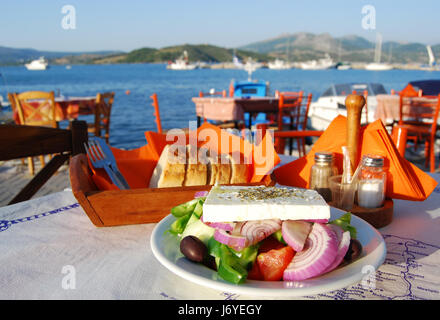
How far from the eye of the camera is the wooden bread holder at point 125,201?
921 millimetres

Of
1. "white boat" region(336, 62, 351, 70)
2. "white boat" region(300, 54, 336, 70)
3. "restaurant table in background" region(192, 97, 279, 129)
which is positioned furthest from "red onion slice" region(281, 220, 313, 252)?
"white boat" region(336, 62, 351, 70)

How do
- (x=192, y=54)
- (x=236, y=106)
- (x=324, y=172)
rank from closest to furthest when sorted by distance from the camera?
(x=324, y=172), (x=236, y=106), (x=192, y=54)

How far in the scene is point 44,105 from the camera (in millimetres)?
5938

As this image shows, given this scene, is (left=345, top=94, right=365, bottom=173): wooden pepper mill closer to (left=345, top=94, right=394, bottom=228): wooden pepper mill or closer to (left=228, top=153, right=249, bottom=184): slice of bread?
(left=345, top=94, right=394, bottom=228): wooden pepper mill

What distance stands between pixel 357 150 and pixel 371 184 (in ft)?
0.51

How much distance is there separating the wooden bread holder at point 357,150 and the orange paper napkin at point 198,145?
0.82 ft

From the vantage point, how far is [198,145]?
1.36 m

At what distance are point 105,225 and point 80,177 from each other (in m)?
0.16

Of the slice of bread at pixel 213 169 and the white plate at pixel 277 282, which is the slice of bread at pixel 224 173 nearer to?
the slice of bread at pixel 213 169

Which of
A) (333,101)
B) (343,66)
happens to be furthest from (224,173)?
(343,66)

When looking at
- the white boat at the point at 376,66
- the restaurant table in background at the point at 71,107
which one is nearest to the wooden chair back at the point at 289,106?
the restaurant table in background at the point at 71,107

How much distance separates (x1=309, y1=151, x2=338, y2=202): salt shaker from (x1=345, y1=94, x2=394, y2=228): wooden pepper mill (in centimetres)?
8

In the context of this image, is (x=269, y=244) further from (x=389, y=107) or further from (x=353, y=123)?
(x=389, y=107)
